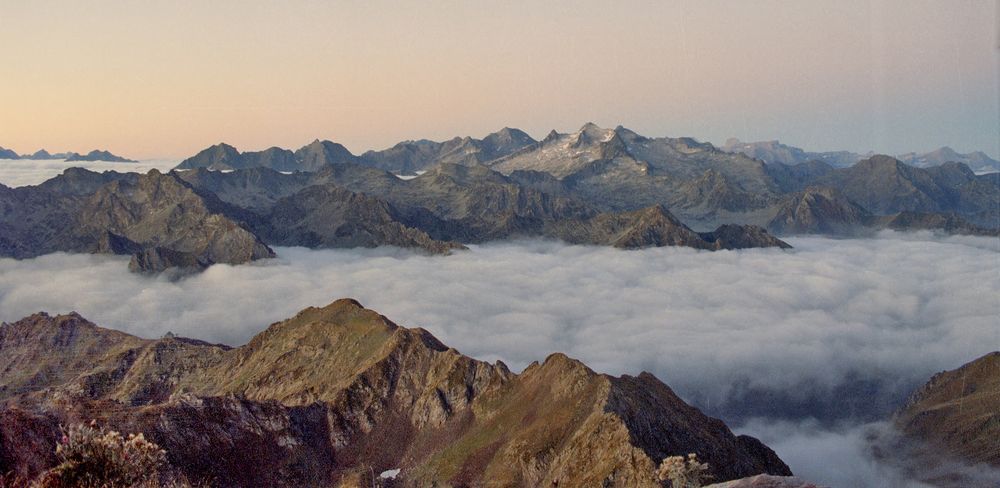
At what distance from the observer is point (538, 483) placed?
6427 inches

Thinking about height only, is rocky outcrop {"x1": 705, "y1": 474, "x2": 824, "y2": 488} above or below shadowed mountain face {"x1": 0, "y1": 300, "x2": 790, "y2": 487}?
above

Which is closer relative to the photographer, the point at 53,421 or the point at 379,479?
the point at 53,421

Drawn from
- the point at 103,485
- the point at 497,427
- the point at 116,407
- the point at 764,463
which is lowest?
the point at 764,463

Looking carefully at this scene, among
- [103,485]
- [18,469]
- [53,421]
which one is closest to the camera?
[103,485]

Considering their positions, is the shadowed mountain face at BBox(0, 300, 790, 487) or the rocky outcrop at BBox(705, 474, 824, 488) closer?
the rocky outcrop at BBox(705, 474, 824, 488)

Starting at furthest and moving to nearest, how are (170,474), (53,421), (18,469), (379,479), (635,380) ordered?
1. (635,380)
2. (379,479)
3. (170,474)
4. (53,421)
5. (18,469)

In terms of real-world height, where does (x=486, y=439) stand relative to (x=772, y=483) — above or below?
below

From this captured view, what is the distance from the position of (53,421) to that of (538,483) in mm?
101975

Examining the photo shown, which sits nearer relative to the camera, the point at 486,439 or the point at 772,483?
the point at 772,483

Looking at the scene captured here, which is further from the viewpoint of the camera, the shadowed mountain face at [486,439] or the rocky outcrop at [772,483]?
the shadowed mountain face at [486,439]

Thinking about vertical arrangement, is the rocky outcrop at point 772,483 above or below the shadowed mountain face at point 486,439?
above

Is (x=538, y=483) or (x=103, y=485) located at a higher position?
(x=103, y=485)

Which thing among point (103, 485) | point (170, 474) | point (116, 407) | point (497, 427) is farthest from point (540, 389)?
point (103, 485)

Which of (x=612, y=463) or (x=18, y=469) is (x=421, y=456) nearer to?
(x=612, y=463)
